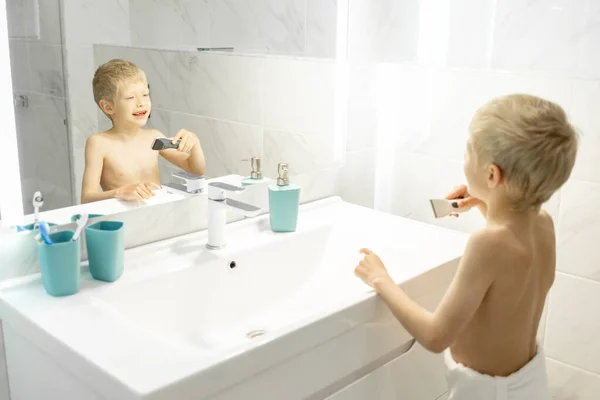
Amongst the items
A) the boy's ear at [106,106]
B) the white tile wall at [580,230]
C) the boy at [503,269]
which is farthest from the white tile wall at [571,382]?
the boy's ear at [106,106]

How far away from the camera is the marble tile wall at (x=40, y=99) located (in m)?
1.17

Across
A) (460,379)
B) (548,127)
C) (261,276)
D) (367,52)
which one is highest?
(367,52)

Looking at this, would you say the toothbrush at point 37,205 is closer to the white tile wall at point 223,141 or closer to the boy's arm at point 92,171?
the boy's arm at point 92,171

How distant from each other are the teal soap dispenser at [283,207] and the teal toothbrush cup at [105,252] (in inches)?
16.0

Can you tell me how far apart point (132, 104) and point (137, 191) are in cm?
18

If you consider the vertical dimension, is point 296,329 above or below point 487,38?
below

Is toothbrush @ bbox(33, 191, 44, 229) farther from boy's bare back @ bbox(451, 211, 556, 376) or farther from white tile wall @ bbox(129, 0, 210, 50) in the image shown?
boy's bare back @ bbox(451, 211, 556, 376)

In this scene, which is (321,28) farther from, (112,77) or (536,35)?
(112,77)

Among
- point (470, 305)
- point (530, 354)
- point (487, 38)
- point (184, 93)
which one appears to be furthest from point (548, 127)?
point (184, 93)

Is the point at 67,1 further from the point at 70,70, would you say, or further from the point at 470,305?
the point at 470,305

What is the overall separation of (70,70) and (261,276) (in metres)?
0.58

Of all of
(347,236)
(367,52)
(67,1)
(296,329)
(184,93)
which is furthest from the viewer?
(367,52)

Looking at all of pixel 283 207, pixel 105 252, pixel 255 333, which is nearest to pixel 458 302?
pixel 255 333

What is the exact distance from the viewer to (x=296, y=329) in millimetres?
1051
